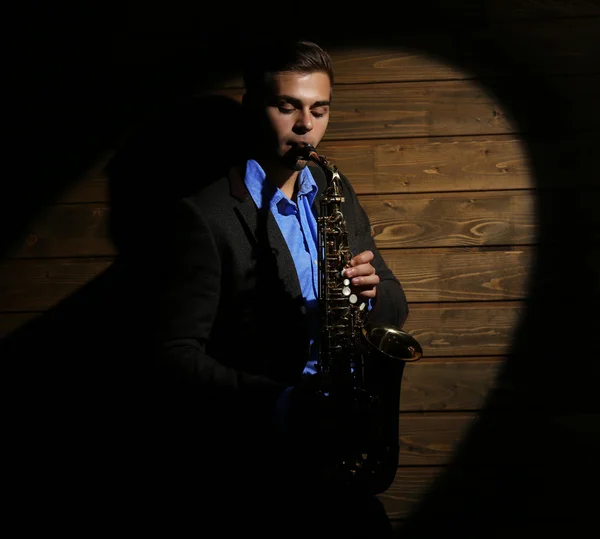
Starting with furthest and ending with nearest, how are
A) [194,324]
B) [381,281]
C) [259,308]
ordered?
[381,281] < [259,308] < [194,324]

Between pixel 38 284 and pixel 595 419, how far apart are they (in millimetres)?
2076

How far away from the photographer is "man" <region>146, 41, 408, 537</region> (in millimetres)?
1607

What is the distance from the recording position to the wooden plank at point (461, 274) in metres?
2.22

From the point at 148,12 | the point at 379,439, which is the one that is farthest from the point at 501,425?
the point at 148,12

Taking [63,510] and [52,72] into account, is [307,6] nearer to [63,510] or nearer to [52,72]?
[52,72]

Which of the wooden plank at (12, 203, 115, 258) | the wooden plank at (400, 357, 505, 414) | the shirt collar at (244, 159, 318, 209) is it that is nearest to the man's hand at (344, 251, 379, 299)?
the shirt collar at (244, 159, 318, 209)

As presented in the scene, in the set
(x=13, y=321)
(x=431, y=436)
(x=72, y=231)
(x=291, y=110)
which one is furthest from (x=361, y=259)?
(x=13, y=321)

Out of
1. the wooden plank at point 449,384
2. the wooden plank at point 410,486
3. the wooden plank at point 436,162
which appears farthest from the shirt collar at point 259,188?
the wooden plank at point 410,486

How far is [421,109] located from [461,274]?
615mm

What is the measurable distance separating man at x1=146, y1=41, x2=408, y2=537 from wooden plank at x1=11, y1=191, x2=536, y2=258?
0.40m

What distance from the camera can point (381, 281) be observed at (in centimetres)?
201

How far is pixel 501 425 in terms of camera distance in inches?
87.6

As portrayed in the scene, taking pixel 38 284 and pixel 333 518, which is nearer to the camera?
pixel 333 518

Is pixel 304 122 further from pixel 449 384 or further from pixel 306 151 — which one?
pixel 449 384
